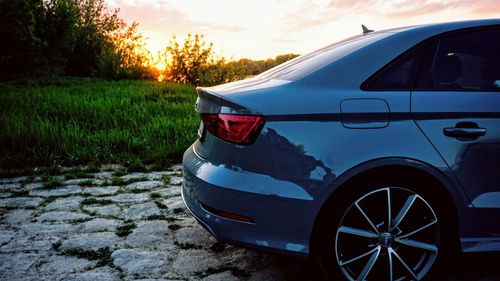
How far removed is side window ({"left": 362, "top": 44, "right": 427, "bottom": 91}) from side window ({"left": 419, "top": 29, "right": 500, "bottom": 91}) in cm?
8

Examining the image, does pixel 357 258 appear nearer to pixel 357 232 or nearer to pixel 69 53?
pixel 357 232

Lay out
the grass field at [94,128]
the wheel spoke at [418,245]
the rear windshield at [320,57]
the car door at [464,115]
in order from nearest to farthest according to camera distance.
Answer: the car door at [464,115] < the wheel spoke at [418,245] < the rear windshield at [320,57] < the grass field at [94,128]

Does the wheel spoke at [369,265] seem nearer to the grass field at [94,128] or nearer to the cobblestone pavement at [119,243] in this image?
the cobblestone pavement at [119,243]

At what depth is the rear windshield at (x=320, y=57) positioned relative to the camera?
119 inches

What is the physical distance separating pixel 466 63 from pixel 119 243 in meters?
2.69

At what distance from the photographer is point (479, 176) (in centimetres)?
284

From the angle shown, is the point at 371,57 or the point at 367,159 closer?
the point at 367,159

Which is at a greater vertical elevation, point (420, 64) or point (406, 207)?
point (420, 64)

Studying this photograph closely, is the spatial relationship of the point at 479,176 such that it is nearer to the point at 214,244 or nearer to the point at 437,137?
the point at 437,137

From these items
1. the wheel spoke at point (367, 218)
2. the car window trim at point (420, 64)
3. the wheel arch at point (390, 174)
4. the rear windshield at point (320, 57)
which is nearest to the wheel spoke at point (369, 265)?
the wheel spoke at point (367, 218)

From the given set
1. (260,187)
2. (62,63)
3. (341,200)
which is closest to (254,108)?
(260,187)

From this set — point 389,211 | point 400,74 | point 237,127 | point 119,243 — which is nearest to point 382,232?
point 389,211

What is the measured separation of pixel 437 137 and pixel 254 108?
1.02 m

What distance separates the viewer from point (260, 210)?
271 centimetres
